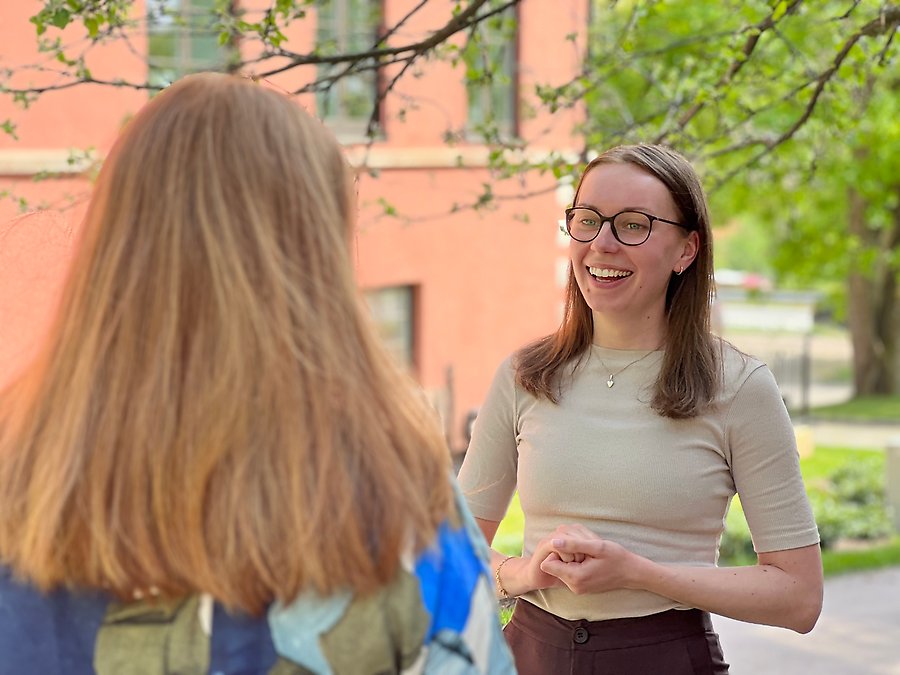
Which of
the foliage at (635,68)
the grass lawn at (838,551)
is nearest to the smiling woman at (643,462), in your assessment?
the foliage at (635,68)

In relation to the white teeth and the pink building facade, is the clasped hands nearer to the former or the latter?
the white teeth

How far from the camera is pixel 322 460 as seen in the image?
4.73 ft

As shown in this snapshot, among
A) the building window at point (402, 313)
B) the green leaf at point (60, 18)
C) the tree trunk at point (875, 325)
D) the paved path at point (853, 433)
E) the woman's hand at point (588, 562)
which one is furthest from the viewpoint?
the tree trunk at point (875, 325)

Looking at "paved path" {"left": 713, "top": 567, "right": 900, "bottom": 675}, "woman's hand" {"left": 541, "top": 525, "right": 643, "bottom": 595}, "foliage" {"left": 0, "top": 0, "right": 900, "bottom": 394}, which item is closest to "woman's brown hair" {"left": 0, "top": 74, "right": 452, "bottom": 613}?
"woman's hand" {"left": 541, "top": 525, "right": 643, "bottom": 595}

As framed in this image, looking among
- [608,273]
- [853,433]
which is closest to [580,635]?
[608,273]

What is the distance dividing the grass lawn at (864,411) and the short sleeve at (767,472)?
20885mm

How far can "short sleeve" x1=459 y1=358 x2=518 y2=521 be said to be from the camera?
2.76 m

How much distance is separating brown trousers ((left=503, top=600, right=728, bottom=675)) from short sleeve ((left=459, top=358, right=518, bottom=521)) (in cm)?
31

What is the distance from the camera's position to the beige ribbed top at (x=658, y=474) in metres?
2.50

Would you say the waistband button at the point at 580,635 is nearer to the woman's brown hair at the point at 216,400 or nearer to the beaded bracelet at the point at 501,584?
the beaded bracelet at the point at 501,584

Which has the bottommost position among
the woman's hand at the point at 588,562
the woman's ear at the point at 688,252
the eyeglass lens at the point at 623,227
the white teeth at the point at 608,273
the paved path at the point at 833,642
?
the paved path at the point at 833,642

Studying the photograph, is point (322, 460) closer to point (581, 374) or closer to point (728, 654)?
point (581, 374)

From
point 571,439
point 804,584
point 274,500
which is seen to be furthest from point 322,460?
point 804,584

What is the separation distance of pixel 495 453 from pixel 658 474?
0.40 meters
